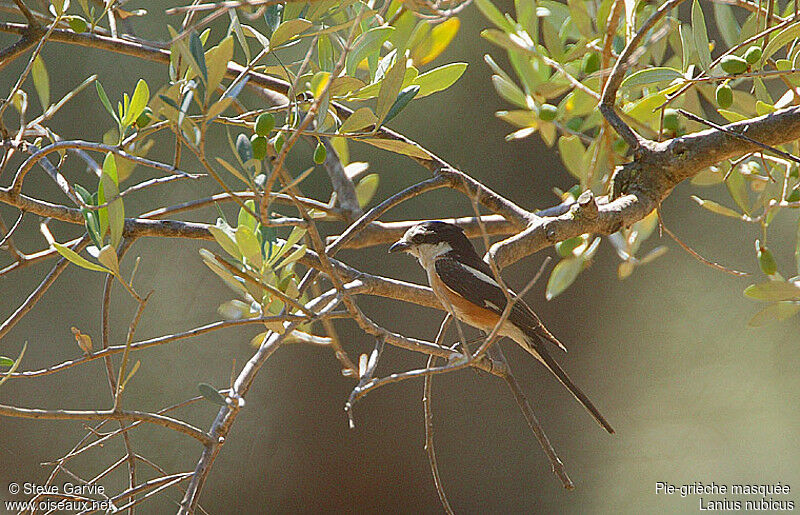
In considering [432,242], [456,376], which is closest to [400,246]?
[432,242]

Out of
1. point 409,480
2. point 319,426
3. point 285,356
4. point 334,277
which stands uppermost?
point 334,277

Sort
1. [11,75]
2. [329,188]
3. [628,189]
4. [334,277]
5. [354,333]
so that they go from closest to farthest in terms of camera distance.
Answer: [334,277], [628,189], [11,75], [329,188], [354,333]

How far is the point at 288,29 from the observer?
1.10m

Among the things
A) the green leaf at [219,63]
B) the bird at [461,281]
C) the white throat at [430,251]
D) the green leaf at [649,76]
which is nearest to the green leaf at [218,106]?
the green leaf at [219,63]

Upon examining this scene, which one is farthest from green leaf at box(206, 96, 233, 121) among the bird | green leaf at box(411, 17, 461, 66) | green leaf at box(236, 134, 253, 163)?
the bird

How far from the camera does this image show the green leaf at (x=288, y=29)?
1.08 metres

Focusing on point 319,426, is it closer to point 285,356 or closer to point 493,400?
point 285,356

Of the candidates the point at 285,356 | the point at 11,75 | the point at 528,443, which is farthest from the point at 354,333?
the point at 11,75

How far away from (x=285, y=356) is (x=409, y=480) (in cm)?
96

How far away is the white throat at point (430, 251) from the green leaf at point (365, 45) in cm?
100

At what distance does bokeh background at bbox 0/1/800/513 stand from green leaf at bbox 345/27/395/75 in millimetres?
2179

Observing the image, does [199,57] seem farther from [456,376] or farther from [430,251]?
[456,376]

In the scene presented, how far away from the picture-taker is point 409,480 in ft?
12.9

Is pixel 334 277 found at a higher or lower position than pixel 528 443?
higher
